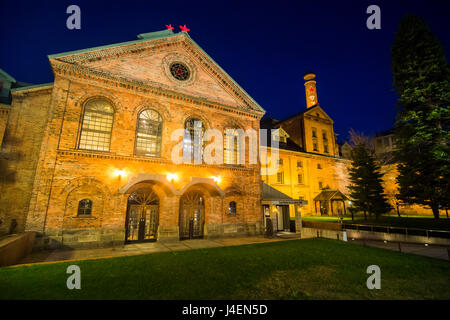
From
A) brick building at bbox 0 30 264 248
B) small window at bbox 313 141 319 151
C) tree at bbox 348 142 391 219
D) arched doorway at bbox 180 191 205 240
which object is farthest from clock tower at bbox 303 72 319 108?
arched doorway at bbox 180 191 205 240

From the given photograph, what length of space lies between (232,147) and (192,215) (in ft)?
19.2

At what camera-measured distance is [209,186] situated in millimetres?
13695

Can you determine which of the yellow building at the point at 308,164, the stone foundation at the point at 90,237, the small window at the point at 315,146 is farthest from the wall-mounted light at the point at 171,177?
the small window at the point at 315,146

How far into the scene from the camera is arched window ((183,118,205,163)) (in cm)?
1397

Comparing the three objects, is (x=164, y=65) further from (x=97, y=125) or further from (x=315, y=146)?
(x=315, y=146)

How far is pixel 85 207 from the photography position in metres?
10.7

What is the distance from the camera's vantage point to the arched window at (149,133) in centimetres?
1284

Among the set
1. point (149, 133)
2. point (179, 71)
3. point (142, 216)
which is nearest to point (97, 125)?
point (149, 133)

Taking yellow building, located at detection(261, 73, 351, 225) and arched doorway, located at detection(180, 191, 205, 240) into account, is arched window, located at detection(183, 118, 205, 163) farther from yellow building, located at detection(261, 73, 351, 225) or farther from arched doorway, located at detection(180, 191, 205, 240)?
A: yellow building, located at detection(261, 73, 351, 225)

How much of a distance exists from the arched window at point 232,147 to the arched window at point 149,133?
16.1 ft

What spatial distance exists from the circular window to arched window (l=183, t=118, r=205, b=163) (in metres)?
3.21

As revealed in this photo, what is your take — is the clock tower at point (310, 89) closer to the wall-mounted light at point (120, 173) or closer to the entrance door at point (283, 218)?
the entrance door at point (283, 218)

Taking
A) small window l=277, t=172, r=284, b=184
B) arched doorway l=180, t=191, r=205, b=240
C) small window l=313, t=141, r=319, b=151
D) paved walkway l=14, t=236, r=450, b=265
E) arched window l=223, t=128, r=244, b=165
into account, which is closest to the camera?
paved walkway l=14, t=236, r=450, b=265
